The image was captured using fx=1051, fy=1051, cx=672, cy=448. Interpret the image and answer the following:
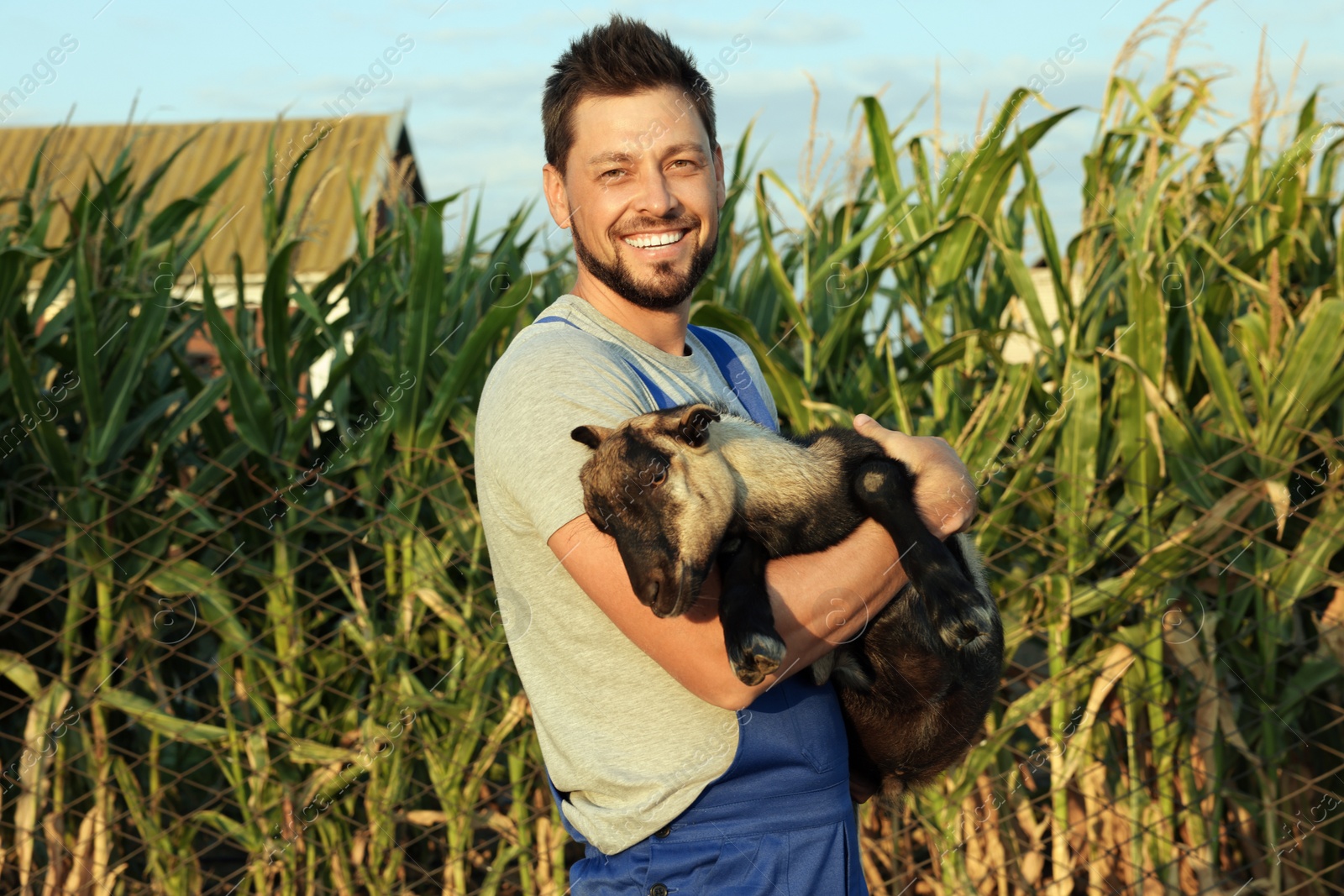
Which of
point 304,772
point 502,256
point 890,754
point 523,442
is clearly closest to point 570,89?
point 523,442

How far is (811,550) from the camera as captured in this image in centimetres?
187

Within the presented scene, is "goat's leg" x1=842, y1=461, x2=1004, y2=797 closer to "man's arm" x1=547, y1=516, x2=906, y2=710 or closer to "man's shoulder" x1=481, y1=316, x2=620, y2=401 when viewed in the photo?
"man's arm" x1=547, y1=516, x2=906, y2=710

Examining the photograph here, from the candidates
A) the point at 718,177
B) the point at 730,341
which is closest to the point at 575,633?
the point at 730,341

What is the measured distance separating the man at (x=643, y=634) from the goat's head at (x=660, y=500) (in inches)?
1.3

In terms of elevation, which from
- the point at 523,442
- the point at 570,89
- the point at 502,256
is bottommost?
the point at 523,442

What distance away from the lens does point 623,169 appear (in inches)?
75.5

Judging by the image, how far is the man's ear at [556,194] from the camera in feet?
6.75

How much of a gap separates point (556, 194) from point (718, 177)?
340 millimetres

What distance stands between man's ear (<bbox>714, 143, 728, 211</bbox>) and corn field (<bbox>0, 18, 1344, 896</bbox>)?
4.37 ft

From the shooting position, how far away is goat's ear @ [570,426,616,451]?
1593 millimetres

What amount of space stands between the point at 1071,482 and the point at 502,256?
7.44 ft

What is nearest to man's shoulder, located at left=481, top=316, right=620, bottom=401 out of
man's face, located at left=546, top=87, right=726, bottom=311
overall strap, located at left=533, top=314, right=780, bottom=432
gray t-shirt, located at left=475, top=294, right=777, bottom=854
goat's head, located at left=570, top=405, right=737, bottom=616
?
gray t-shirt, located at left=475, top=294, right=777, bottom=854

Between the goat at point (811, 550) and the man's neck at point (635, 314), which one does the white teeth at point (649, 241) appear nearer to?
the man's neck at point (635, 314)

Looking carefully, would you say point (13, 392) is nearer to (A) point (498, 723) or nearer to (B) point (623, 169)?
(A) point (498, 723)
